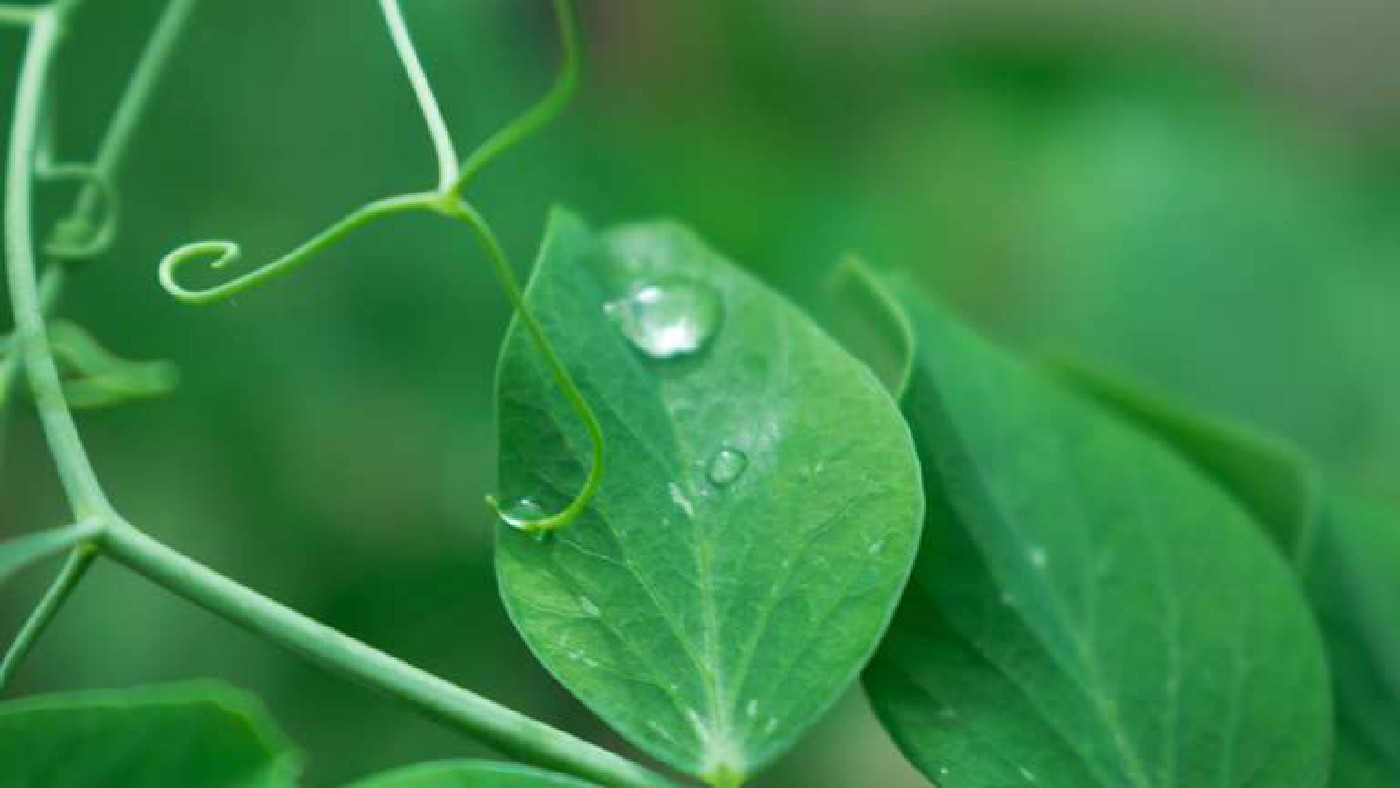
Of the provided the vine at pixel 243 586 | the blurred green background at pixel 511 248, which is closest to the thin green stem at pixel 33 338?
the vine at pixel 243 586

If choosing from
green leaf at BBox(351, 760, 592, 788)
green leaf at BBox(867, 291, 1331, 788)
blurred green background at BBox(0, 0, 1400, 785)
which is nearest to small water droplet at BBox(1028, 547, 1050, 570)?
green leaf at BBox(867, 291, 1331, 788)

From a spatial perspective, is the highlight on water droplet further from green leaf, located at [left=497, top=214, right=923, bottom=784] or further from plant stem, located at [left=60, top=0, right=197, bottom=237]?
plant stem, located at [left=60, top=0, right=197, bottom=237]

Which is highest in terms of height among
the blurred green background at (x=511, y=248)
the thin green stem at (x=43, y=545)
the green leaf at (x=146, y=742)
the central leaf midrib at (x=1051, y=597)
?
the thin green stem at (x=43, y=545)

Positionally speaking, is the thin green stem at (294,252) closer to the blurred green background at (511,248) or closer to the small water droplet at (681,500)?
the small water droplet at (681,500)

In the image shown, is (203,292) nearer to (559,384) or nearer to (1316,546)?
(559,384)

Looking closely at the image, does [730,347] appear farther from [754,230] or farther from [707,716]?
[754,230]

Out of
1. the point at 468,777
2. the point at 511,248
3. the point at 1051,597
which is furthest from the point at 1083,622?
the point at 511,248

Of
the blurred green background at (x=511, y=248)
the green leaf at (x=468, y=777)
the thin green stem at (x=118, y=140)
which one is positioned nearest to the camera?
the green leaf at (x=468, y=777)
